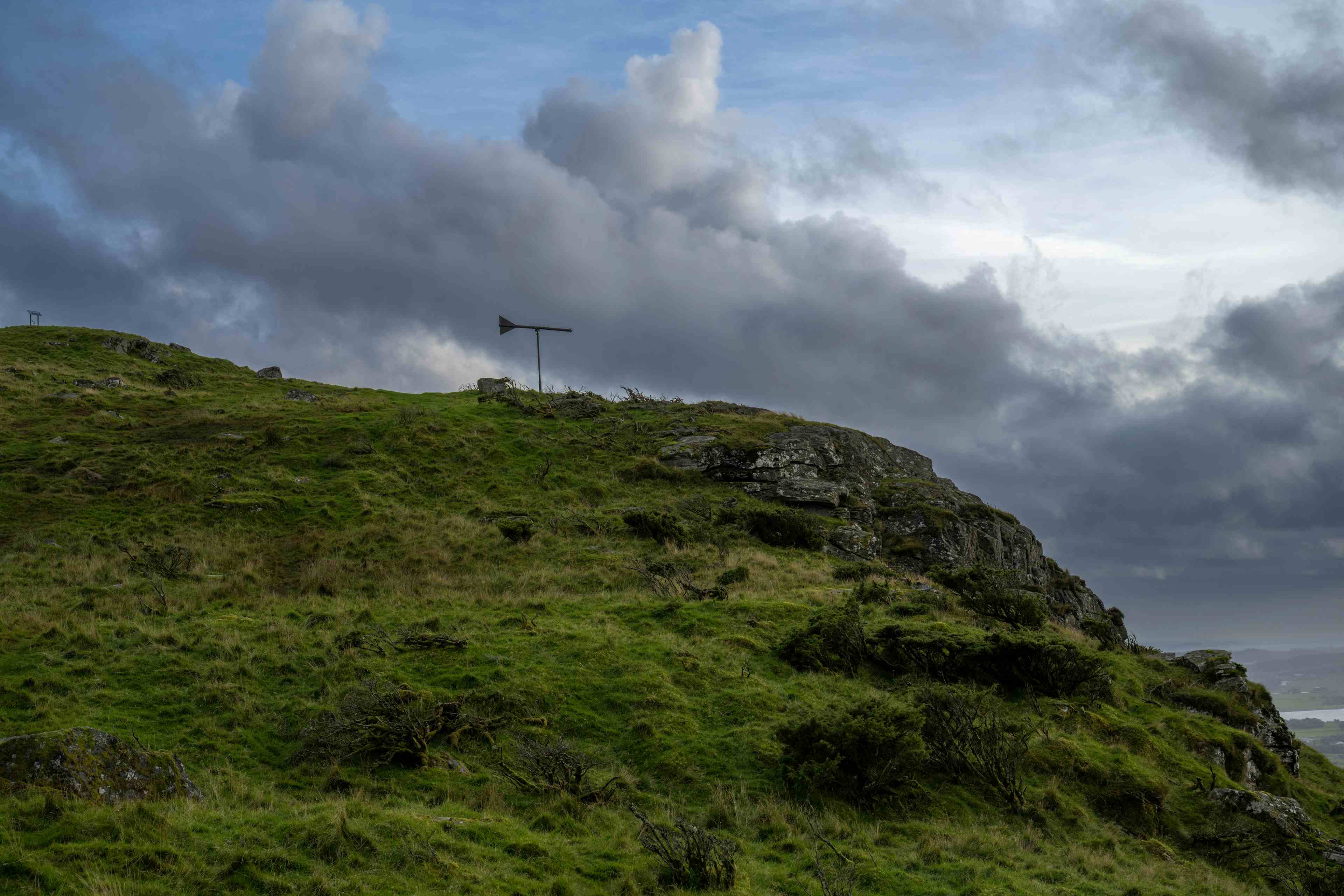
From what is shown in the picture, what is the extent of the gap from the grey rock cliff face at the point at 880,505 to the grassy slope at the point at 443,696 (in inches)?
247

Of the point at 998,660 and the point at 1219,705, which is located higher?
the point at 998,660

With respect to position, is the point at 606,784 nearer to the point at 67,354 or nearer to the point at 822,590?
the point at 822,590

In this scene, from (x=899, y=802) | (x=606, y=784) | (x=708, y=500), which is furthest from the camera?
(x=708, y=500)

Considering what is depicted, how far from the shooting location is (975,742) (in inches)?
559

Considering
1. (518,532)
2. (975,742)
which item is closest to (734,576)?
(518,532)

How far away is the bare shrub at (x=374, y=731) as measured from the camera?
12328 millimetres

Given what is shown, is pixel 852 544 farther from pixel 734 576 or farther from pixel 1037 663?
pixel 1037 663

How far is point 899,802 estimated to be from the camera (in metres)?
13.1

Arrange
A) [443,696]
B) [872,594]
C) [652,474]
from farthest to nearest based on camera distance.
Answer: [652,474], [872,594], [443,696]

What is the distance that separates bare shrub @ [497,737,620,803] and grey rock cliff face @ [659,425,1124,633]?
21579 mm

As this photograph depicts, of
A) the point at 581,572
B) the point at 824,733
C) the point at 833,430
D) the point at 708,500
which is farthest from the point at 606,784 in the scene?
the point at 833,430

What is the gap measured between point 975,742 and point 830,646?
460 cm

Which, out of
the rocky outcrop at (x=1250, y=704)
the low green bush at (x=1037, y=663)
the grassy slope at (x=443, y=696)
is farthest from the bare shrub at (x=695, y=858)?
the rocky outcrop at (x=1250, y=704)

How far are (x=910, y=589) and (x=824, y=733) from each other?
43.0 feet
